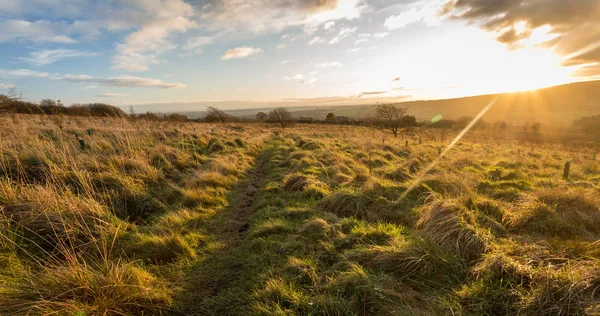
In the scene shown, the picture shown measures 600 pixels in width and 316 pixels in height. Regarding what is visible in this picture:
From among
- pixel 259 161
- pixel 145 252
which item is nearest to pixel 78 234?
pixel 145 252

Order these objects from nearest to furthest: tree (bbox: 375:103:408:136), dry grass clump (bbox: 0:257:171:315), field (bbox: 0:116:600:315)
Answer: dry grass clump (bbox: 0:257:171:315) → field (bbox: 0:116:600:315) → tree (bbox: 375:103:408:136)

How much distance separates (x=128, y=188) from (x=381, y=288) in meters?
5.87

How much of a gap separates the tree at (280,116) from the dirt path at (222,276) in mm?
51300

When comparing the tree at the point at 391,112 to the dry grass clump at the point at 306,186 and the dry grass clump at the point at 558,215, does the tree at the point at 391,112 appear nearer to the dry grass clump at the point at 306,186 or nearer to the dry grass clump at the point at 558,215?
the dry grass clump at the point at 306,186

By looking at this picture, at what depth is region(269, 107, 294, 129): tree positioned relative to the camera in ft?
186

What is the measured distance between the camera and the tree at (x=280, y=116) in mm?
56594

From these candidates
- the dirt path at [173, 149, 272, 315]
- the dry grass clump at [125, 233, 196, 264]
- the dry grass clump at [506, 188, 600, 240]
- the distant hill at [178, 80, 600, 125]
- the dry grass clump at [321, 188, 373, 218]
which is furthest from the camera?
the distant hill at [178, 80, 600, 125]

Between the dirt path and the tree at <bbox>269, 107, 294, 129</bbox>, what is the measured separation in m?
51.3

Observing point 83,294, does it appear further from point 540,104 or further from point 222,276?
point 540,104

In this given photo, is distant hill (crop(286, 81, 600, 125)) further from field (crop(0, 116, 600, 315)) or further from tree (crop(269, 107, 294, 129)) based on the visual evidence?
field (crop(0, 116, 600, 315))

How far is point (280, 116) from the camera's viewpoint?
57281mm

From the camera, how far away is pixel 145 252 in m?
3.94

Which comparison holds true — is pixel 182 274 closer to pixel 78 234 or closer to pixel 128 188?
pixel 78 234

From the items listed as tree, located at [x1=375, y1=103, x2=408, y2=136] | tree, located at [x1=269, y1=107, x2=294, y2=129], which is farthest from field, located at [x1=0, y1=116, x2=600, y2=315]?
tree, located at [x1=269, y1=107, x2=294, y2=129]
